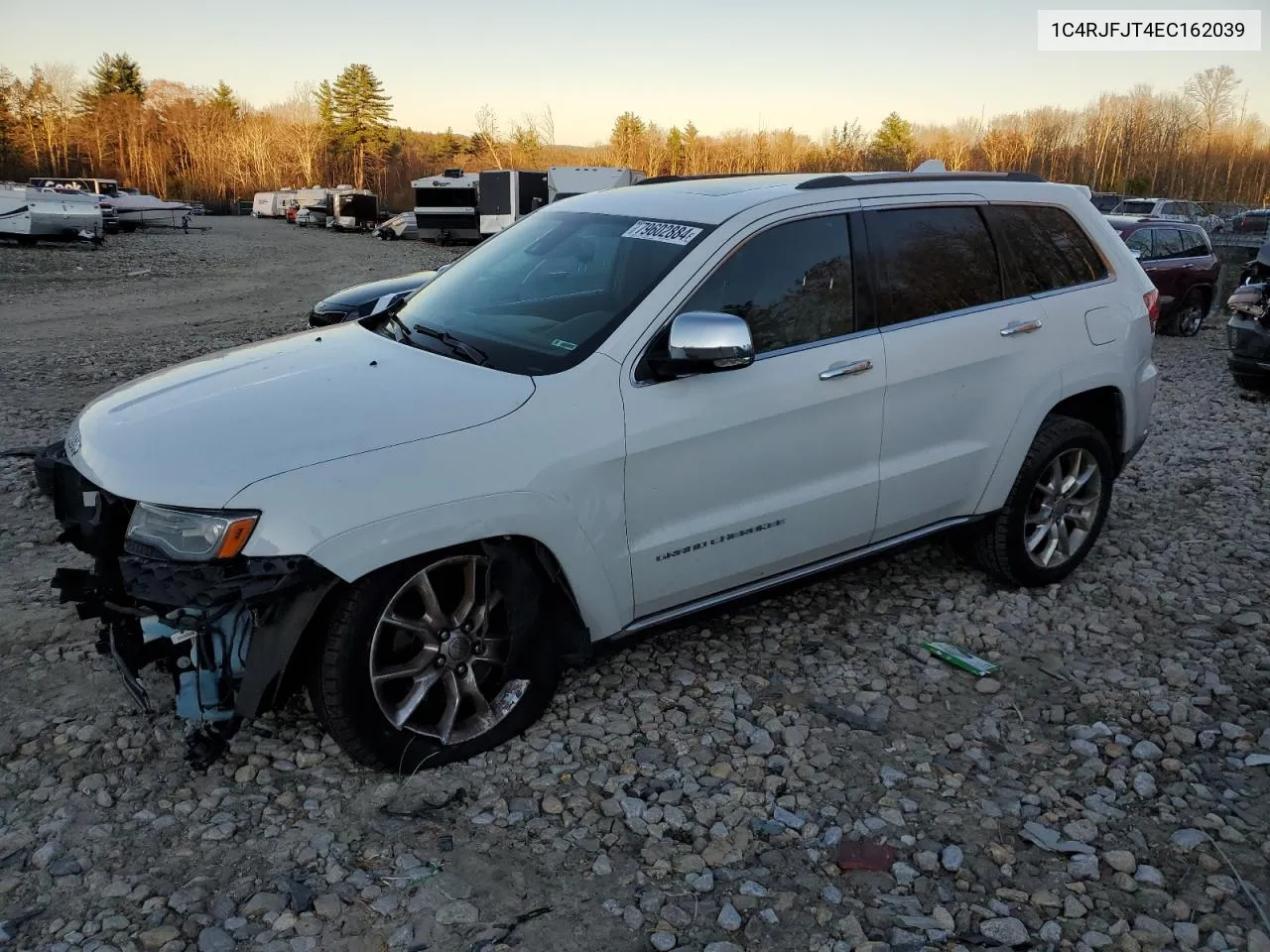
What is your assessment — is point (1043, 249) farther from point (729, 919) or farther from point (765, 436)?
point (729, 919)

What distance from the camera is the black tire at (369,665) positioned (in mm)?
2934

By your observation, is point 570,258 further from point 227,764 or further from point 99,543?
point 227,764

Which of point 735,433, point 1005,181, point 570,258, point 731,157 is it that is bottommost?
point 735,433

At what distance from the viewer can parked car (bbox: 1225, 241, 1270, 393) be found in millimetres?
9773

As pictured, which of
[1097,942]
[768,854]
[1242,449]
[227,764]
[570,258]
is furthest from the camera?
[1242,449]

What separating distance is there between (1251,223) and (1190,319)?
1779cm

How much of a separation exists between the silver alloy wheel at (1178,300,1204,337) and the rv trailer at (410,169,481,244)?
88.0 ft

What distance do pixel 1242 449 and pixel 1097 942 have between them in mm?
6551

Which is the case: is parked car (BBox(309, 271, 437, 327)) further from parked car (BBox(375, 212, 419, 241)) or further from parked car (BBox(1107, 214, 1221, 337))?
parked car (BBox(375, 212, 419, 241))

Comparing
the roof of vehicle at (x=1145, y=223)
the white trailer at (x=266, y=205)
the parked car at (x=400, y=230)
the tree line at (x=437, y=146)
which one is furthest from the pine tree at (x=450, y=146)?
the roof of vehicle at (x=1145, y=223)

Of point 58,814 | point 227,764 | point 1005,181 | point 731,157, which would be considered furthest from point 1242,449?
point 731,157

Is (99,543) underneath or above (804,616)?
above

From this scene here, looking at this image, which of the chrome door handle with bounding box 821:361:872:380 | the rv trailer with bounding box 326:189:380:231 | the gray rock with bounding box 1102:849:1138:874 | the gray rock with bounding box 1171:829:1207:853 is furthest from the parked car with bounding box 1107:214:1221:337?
the rv trailer with bounding box 326:189:380:231

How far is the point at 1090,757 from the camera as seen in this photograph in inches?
137
